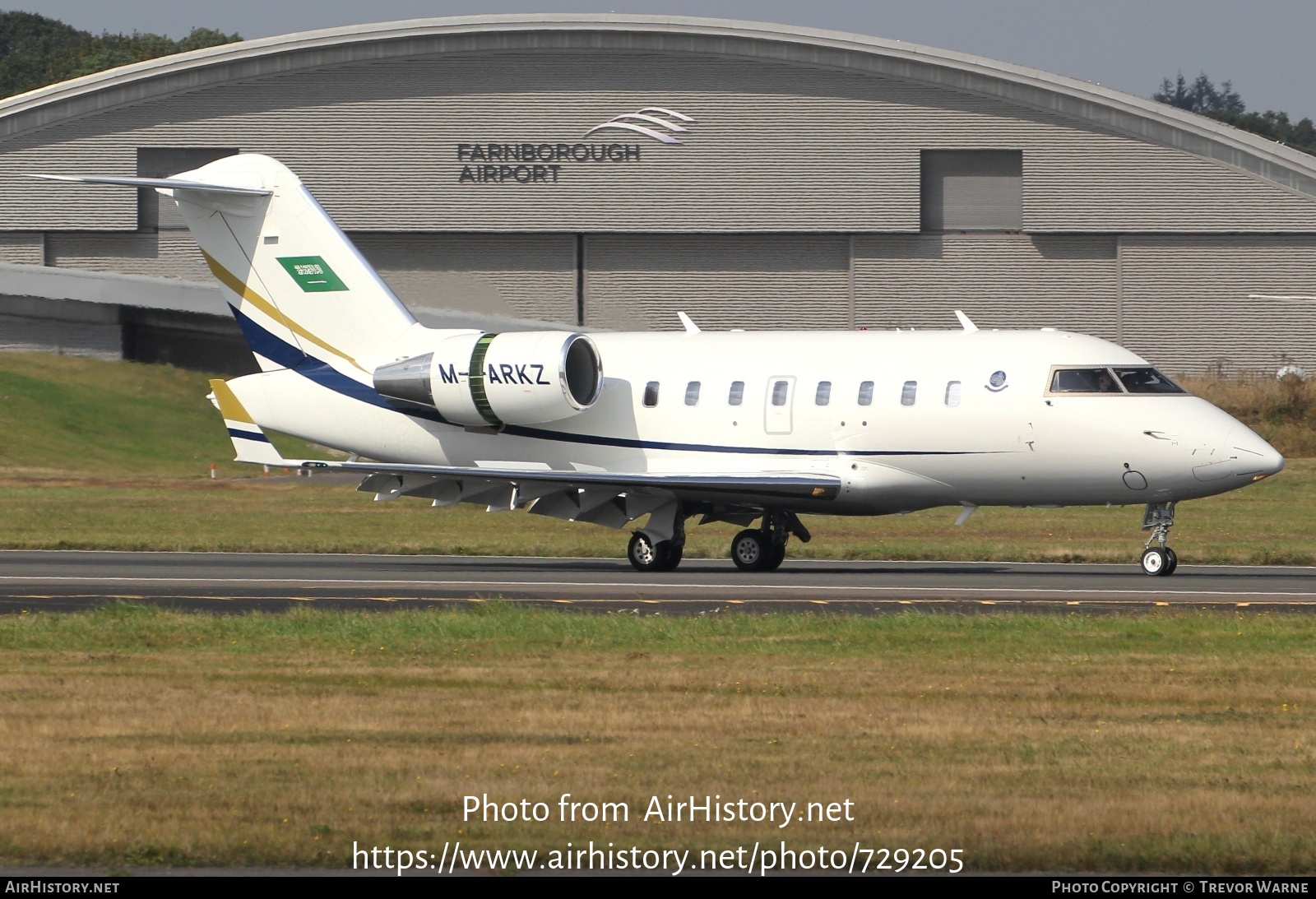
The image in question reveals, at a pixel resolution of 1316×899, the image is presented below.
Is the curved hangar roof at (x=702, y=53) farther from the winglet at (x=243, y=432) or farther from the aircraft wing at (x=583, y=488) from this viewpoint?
the aircraft wing at (x=583, y=488)

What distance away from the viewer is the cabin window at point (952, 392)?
23.9m

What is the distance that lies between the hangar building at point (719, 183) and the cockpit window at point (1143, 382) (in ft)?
129

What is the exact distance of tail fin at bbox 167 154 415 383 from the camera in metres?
27.2

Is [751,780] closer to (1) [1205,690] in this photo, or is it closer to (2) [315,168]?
(1) [1205,690]

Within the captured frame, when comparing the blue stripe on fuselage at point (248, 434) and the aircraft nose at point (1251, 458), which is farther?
the blue stripe on fuselage at point (248, 434)

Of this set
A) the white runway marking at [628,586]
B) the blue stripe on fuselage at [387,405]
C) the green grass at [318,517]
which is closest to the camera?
the white runway marking at [628,586]

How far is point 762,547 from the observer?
83.8 ft

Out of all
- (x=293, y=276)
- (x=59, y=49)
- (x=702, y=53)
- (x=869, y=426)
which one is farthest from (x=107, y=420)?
(x=59, y=49)

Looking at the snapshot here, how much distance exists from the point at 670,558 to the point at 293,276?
24.9ft

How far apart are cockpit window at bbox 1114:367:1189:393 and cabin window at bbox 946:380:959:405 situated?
84.5 inches

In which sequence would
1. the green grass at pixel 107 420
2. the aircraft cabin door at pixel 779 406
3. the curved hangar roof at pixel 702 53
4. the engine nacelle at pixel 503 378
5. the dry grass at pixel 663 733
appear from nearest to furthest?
the dry grass at pixel 663 733, the aircraft cabin door at pixel 779 406, the engine nacelle at pixel 503 378, the green grass at pixel 107 420, the curved hangar roof at pixel 702 53

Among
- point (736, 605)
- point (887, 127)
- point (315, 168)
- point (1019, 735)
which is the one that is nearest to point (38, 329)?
point (315, 168)

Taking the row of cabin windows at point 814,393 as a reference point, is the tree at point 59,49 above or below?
above

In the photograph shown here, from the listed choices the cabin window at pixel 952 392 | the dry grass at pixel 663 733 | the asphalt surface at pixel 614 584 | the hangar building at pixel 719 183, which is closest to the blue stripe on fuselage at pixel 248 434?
the asphalt surface at pixel 614 584
